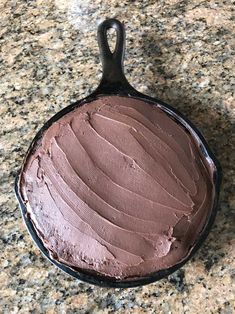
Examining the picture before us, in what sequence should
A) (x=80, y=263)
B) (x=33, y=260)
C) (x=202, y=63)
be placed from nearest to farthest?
(x=80, y=263) < (x=33, y=260) < (x=202, y=63)

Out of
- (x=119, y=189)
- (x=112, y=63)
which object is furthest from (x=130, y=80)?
(x=119, y=189)

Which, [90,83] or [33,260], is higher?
[90,83]

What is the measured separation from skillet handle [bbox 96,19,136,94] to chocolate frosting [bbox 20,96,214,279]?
0.20 feet

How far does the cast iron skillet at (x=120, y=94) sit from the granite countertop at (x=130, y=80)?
0.08 meters

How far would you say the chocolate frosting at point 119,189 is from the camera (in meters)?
0.98

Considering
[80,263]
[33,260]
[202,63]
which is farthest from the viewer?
[202,63]

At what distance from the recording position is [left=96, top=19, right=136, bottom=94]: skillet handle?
1.14 m

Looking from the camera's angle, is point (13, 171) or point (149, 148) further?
point (13, 171)

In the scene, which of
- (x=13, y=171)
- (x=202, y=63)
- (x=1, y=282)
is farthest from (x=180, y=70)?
(x=1, y=282)

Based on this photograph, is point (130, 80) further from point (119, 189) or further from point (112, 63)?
point (119, 189)

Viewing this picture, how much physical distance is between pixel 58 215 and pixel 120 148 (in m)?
0.16

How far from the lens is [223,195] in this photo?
1105mm

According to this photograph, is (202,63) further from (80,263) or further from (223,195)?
(80,263)

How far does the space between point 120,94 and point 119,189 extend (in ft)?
0.70
